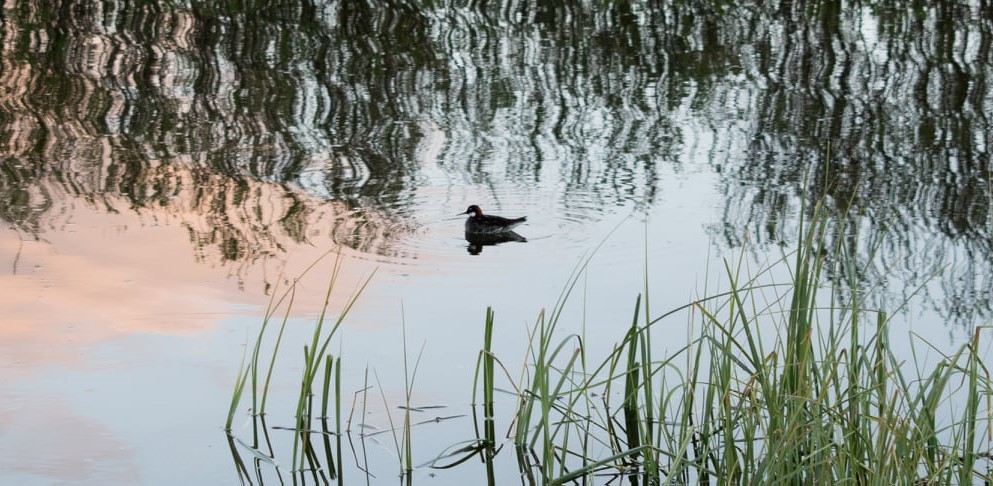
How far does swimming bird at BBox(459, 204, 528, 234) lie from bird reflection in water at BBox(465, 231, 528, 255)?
25mm

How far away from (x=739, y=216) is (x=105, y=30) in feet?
23.6

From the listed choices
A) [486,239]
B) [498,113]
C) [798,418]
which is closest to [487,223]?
[486,239]

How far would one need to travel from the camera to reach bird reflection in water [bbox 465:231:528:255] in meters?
6.76

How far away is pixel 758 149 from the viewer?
27.8ft

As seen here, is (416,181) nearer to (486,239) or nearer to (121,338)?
(486,239)

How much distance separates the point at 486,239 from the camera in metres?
Answer: 6.84

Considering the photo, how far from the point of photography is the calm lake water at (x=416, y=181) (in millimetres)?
5051

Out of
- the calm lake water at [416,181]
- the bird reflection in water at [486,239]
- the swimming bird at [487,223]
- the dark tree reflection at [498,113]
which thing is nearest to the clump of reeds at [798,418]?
the calm lake water at [416,181]

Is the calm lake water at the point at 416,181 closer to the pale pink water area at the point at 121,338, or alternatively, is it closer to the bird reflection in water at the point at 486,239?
the pale pink water area at the point at 121,338

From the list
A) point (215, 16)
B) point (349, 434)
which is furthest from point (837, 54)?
point (349, 434)

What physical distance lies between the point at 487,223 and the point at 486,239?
97 mm

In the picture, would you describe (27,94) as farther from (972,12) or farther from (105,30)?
(972,12)

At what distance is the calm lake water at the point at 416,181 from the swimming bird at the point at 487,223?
0.48 feet

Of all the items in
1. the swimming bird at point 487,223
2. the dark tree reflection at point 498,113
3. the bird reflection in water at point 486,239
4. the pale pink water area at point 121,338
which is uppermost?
the dark tree reflection at point 498,113
